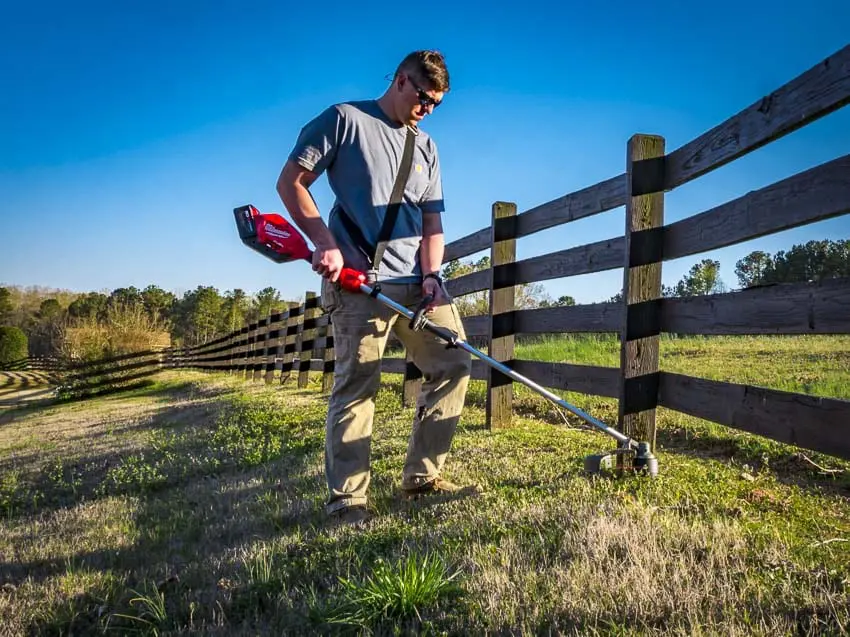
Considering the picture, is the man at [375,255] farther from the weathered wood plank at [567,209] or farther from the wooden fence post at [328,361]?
the wooden fence post at [328,361]

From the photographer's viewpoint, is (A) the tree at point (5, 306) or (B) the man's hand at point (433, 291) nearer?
(B) the man's hand at point (433, 291)

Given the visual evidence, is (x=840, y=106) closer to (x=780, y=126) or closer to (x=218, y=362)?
(x=780, y=126)

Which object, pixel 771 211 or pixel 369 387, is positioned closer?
pixel 771 211

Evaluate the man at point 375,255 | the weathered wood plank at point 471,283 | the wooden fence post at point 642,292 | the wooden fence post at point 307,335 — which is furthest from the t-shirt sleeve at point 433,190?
the wooden fence post at point 307,335

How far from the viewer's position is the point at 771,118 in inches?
113

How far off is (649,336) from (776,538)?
1.61 meters

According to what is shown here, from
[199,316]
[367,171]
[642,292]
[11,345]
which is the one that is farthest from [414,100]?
[11,345]

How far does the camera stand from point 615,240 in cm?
412

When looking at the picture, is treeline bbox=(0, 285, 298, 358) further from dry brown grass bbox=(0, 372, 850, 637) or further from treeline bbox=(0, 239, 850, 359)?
dry brown grass bbox=(0, 372, 850, 637)

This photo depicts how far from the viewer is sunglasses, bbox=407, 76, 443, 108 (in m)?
3.05

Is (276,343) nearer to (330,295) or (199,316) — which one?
(330,295)

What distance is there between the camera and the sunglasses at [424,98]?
10.00 feet

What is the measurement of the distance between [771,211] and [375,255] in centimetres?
189

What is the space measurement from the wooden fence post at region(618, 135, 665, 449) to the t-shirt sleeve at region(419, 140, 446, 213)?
1.25 meters
